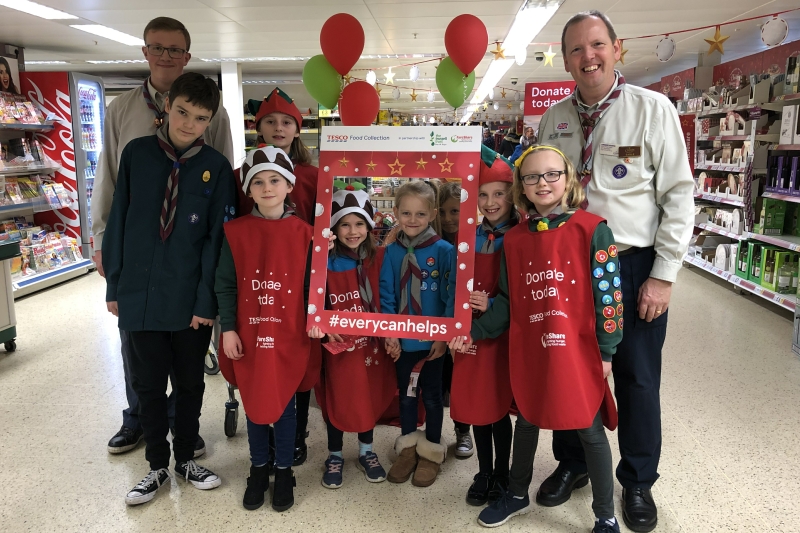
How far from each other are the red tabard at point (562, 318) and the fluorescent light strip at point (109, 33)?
7156mm

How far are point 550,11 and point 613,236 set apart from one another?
203 inches

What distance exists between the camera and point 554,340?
6.46 ft

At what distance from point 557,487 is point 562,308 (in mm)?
908

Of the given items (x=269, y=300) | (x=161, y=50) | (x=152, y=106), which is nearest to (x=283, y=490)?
(x=269, y=300)

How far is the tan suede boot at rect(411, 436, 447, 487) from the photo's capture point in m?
2.54

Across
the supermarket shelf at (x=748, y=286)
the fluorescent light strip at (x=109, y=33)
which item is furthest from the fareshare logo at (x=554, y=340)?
the fluorescent light strip at (x=109, y=33)

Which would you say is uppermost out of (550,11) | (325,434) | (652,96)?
(550,11)

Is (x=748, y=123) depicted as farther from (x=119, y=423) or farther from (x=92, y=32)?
(x=92, y=32)

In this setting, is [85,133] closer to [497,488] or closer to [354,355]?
[354,355]

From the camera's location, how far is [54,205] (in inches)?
272

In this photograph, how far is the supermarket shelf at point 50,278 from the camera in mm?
5855

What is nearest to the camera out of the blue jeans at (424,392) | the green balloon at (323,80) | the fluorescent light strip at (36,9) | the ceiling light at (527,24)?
the green balloon at (323,80)

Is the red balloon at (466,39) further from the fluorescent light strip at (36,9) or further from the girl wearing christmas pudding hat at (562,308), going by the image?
the fluorescent light strip at (36,9)

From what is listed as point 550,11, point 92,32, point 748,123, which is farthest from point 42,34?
point 748,123
